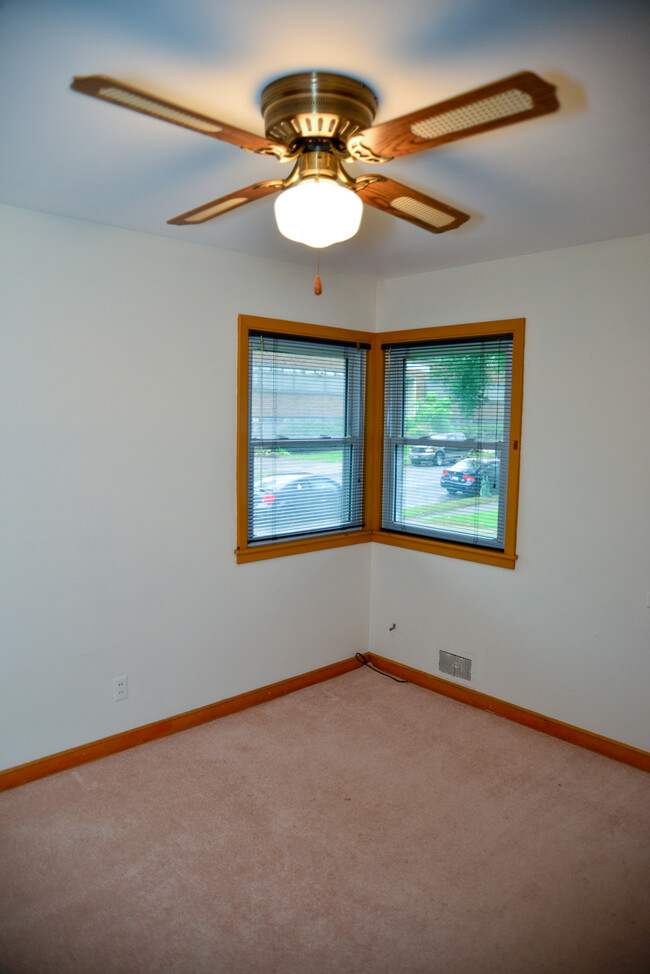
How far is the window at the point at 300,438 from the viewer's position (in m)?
3.65

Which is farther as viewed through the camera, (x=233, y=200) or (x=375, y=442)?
(x=375, y=442)

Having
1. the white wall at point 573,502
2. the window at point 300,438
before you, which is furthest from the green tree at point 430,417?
the white wall at point 573,502

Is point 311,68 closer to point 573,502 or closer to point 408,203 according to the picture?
point 408,203

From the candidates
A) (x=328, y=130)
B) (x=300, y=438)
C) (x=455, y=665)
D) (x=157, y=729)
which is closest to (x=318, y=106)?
(x=328, y=130)

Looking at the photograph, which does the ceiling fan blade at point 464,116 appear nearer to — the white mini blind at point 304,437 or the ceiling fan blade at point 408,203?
the ceiling fan blade at point 408,203

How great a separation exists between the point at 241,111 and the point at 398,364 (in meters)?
2.43

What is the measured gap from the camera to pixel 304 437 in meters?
3.90

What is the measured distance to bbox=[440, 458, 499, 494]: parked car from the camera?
367 centimetres

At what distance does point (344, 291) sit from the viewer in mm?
4012

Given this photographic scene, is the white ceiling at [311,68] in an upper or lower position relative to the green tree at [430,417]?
upper

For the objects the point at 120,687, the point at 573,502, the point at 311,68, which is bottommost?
the point at 120,687

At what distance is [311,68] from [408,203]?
0.51 metres

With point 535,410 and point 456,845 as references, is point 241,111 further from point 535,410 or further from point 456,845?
point 456,845

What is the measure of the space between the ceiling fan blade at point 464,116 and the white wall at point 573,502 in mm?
1878
